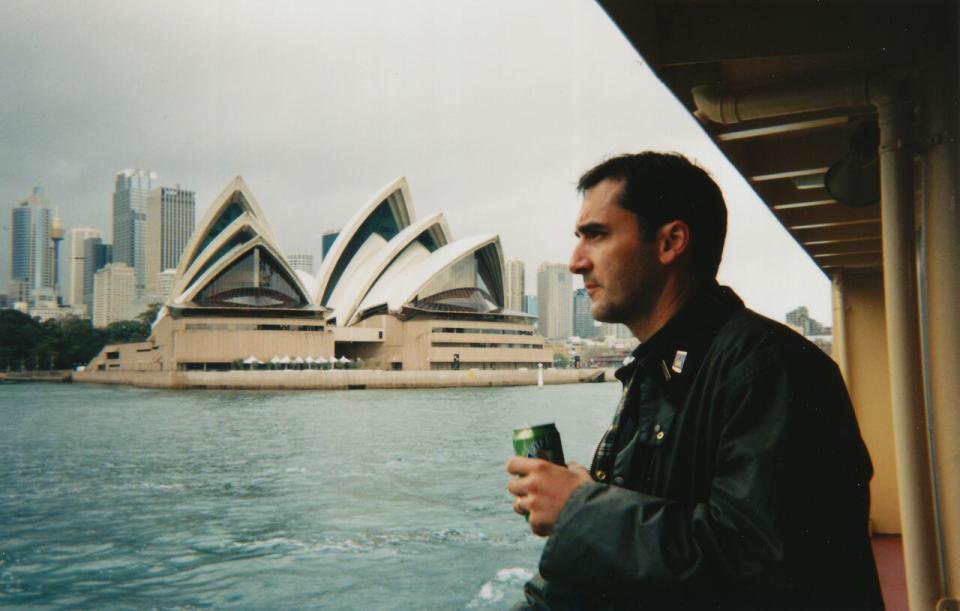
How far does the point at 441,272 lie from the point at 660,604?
4536 centimetres

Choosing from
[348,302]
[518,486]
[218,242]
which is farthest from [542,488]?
[348,302]

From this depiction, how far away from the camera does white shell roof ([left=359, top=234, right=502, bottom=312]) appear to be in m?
45.5

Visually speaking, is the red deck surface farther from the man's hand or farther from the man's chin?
the man's hand

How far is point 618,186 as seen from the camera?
1.00 m

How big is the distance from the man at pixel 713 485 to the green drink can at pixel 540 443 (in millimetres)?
46

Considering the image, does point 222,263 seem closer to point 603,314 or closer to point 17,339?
point 17,339

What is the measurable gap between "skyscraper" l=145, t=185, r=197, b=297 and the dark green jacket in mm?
94949

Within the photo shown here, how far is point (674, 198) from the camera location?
983 millimetres

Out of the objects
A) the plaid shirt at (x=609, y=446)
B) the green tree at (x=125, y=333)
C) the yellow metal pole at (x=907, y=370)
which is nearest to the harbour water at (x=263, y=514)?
the yellow metal pole at (x=907, y=370)

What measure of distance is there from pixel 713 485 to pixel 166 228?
100334 millimetres

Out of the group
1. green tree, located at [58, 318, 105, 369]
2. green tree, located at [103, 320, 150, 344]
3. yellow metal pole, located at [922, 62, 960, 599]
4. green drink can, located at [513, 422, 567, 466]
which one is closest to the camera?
green drink can, located at [513, 422, 567, 466]

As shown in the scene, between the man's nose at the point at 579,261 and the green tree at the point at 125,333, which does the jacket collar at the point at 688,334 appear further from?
the green tree at the point at 125,333

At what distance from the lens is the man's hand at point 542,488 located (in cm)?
86

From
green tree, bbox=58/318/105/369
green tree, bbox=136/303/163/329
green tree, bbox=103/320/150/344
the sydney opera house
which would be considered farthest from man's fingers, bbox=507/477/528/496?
green tree, bbox=136/303/163/329
